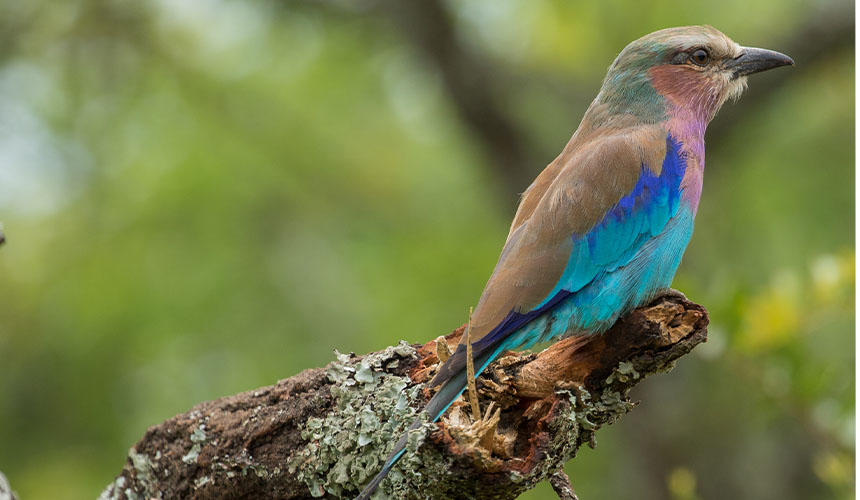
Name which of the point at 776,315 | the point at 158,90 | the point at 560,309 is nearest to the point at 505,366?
the point at 560,309

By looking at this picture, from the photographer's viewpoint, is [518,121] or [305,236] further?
[305,236]

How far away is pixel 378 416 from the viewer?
12.2ft

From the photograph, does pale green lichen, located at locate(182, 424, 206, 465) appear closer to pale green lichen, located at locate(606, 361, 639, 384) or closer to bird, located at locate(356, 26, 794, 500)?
bird, located at locate(356, 26, 794, 500)

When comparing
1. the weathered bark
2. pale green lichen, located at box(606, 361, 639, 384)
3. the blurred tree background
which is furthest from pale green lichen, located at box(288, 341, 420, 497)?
the blurred tree background

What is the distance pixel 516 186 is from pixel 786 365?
174 inches

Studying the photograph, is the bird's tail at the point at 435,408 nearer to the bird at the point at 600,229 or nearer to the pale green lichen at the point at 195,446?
the bird at the point at 600,229

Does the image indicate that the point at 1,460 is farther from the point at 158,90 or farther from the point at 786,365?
the point at 786,365

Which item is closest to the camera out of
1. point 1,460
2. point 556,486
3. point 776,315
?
point 556,486

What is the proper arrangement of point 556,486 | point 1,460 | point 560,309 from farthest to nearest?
point 1,460, point 560,309, point 556,486

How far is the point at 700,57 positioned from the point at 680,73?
193 millimetres

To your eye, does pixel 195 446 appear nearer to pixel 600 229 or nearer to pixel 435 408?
pixel 435 408

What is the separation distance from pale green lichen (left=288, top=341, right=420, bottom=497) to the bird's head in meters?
2.06

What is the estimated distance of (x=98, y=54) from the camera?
10.0 meters

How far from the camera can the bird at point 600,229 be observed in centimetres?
407
